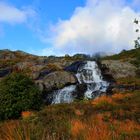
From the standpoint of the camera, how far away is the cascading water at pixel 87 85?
52.8 metres

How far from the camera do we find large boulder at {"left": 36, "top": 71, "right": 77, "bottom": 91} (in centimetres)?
5594

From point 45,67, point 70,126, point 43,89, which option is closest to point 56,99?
point 43,89

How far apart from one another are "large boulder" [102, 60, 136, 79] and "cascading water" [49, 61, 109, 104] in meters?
Answer: 2.56

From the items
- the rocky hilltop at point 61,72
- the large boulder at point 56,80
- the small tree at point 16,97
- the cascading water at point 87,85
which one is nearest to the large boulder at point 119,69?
the rocky hilltop at point 61,72

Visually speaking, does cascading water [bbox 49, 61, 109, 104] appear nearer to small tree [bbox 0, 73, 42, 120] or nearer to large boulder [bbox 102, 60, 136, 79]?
large boulder [bbox 102, 60, 136, 79]

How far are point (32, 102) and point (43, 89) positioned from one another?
56.4 feet

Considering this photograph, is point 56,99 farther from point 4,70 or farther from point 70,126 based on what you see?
point 70,126

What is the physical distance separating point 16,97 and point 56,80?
745 inches

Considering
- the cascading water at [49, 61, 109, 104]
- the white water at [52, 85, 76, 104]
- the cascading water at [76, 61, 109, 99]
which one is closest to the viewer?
the white water at [52, 85, 76, 104]

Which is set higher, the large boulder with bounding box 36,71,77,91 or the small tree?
the large boulder with bounding box 36,71,77,91

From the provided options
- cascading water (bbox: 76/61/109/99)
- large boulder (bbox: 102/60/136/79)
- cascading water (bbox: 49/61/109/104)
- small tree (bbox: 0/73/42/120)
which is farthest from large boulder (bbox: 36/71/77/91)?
small tree (bbox: 0/73/42/120)

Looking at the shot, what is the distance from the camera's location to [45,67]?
64688 millimetres

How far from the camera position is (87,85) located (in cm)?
5481

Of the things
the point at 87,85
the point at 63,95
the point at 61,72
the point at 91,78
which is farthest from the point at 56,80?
the point at 91,78
